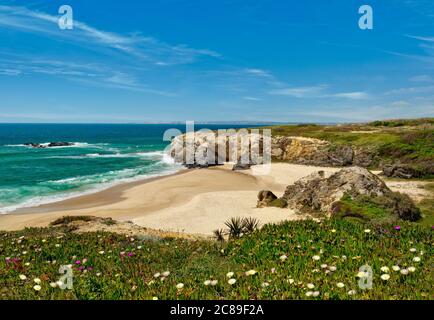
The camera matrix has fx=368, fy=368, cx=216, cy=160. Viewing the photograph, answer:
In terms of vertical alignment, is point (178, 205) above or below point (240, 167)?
below

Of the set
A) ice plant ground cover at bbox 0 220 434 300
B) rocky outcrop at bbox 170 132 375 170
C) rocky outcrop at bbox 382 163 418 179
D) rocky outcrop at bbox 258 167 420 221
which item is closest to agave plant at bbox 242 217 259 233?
ice plant ground cover at bbox 0 220 434 300

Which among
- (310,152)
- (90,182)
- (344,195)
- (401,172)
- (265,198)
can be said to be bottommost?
(90,182)

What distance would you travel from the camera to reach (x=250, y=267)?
7457 millimetres

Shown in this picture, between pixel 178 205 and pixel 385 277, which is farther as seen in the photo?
pixel 178 205

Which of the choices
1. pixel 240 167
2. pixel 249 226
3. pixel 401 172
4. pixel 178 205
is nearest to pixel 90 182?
pixel 178 205

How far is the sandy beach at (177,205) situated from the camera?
25.8 meters

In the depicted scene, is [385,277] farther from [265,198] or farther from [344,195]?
[265,198]

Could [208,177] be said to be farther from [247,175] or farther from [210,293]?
[210,293]

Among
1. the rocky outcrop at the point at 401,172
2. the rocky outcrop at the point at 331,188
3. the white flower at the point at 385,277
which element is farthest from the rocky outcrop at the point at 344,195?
the rocky outcrop at the point at 401,172

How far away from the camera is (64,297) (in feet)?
20.1

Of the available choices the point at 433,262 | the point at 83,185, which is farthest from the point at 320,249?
the point at 83,185

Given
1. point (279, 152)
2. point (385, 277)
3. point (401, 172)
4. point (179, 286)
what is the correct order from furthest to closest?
point (279, 152) < point (401, 172) < point (179, 286) < point (385, 277)

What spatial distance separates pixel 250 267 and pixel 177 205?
25.7 metres

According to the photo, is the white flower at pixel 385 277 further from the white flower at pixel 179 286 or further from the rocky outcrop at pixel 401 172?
the rocky outcrop at pixel 401 172
